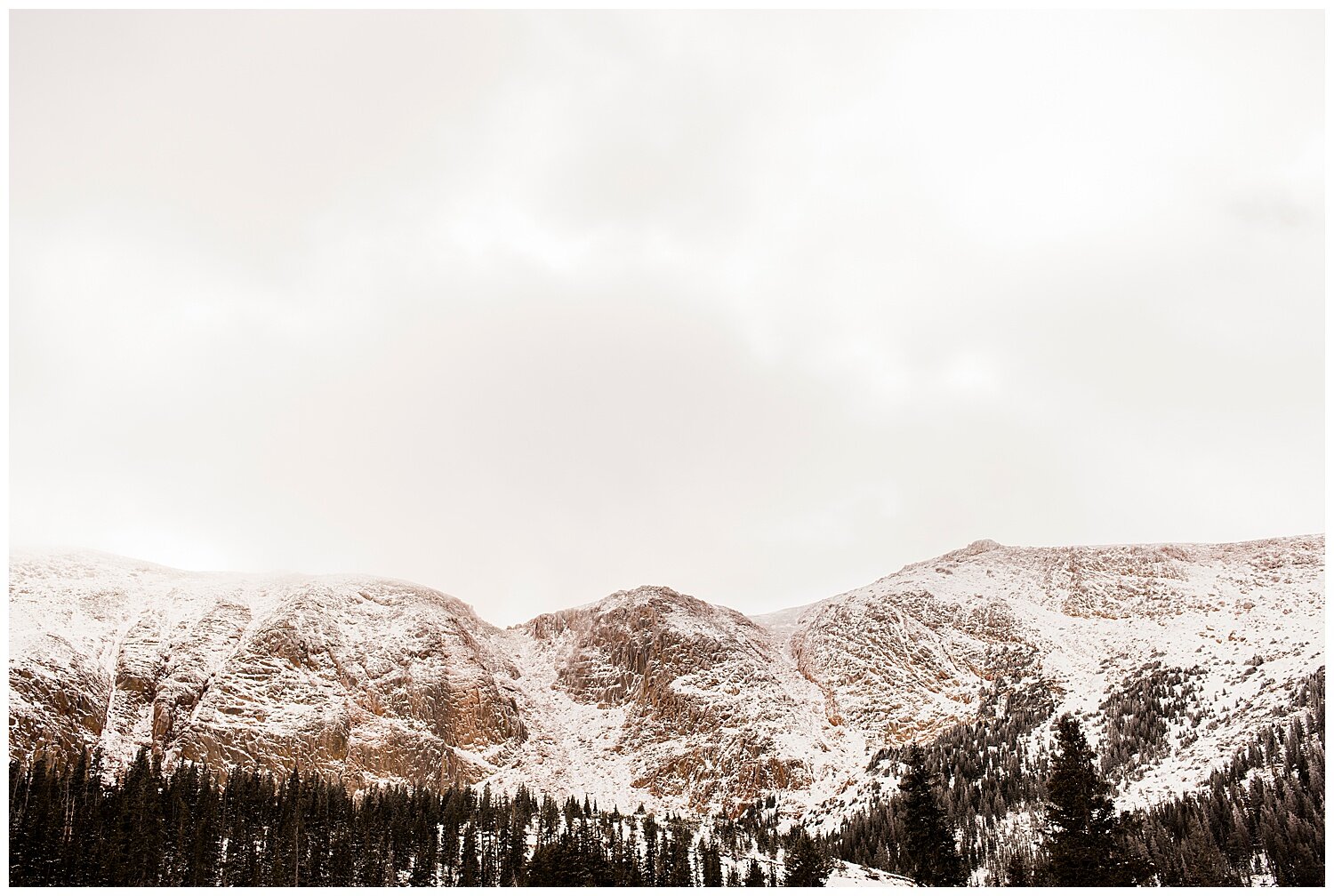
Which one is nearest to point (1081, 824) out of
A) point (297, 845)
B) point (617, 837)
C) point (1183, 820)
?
point (297, 845)

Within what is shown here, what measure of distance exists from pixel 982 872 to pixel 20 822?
147m

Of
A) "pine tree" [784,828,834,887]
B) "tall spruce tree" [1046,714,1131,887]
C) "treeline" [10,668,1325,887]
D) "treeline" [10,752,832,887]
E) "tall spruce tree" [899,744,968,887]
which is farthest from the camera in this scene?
"pine tree" [784,828,834,887]

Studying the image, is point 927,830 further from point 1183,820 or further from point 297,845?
point 1183,820

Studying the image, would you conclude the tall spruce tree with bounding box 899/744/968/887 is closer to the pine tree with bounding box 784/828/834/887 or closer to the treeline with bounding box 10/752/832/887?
the pine tree with bounding box 784/828/834/887

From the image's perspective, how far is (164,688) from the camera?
19488 cm

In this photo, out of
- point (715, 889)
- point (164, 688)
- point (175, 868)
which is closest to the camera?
point (175, 868)

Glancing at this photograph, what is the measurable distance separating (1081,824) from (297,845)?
88.0 metres

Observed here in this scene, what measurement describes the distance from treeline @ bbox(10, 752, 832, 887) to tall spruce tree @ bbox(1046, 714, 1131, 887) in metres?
59.4

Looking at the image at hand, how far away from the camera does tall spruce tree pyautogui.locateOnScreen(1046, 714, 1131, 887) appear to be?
47.7 m

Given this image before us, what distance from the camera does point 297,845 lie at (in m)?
97.9

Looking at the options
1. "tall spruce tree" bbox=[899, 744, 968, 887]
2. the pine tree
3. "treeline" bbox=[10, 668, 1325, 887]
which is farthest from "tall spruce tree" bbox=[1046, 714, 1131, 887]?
the pine tree

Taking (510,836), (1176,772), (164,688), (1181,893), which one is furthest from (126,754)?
(1176,772)

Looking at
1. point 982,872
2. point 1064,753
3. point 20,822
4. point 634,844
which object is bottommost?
point 982,872

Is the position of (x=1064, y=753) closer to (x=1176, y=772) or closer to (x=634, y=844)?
(x=634, y=844)
